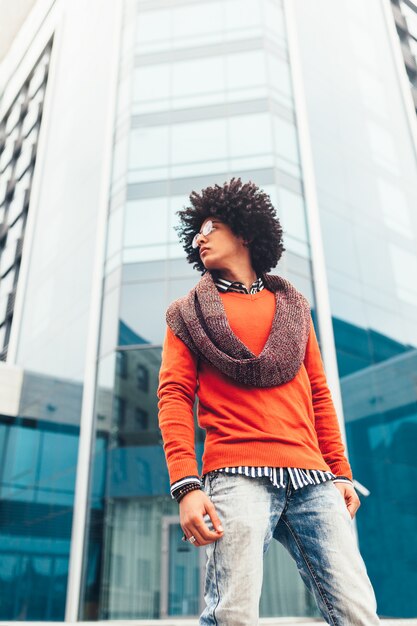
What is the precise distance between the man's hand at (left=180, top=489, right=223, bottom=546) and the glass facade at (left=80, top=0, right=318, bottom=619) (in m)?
9.20

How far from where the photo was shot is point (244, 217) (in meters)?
2.37

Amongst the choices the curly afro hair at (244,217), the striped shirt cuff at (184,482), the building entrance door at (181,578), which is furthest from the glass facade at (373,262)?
the striped shirt cuff at (184,482)

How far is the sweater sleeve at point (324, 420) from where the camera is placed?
205 centimetres

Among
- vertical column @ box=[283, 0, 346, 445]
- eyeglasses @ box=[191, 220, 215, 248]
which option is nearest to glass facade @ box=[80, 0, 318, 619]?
vertical column @ box=[283, 0, 346, 445]

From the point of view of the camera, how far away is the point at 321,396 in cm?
221

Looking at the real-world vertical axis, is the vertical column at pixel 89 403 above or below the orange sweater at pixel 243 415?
above

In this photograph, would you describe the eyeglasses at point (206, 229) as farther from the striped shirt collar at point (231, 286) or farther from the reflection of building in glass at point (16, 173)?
the reflection of building in glass at point (16, 173)

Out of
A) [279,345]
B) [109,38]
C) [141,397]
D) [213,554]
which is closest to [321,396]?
[279,345]

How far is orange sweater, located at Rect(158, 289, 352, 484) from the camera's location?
70.1 inches

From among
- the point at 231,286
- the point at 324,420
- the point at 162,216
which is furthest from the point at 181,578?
the point at 231,286

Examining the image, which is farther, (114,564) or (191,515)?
(114,564)

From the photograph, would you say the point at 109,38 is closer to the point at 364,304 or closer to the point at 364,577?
the point at 364,304

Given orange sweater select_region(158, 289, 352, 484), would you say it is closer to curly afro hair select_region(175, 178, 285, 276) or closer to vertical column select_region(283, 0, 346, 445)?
curly afro hair select_region(175, 178, 285, 276)

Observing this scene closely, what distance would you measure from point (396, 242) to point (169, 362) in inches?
527
